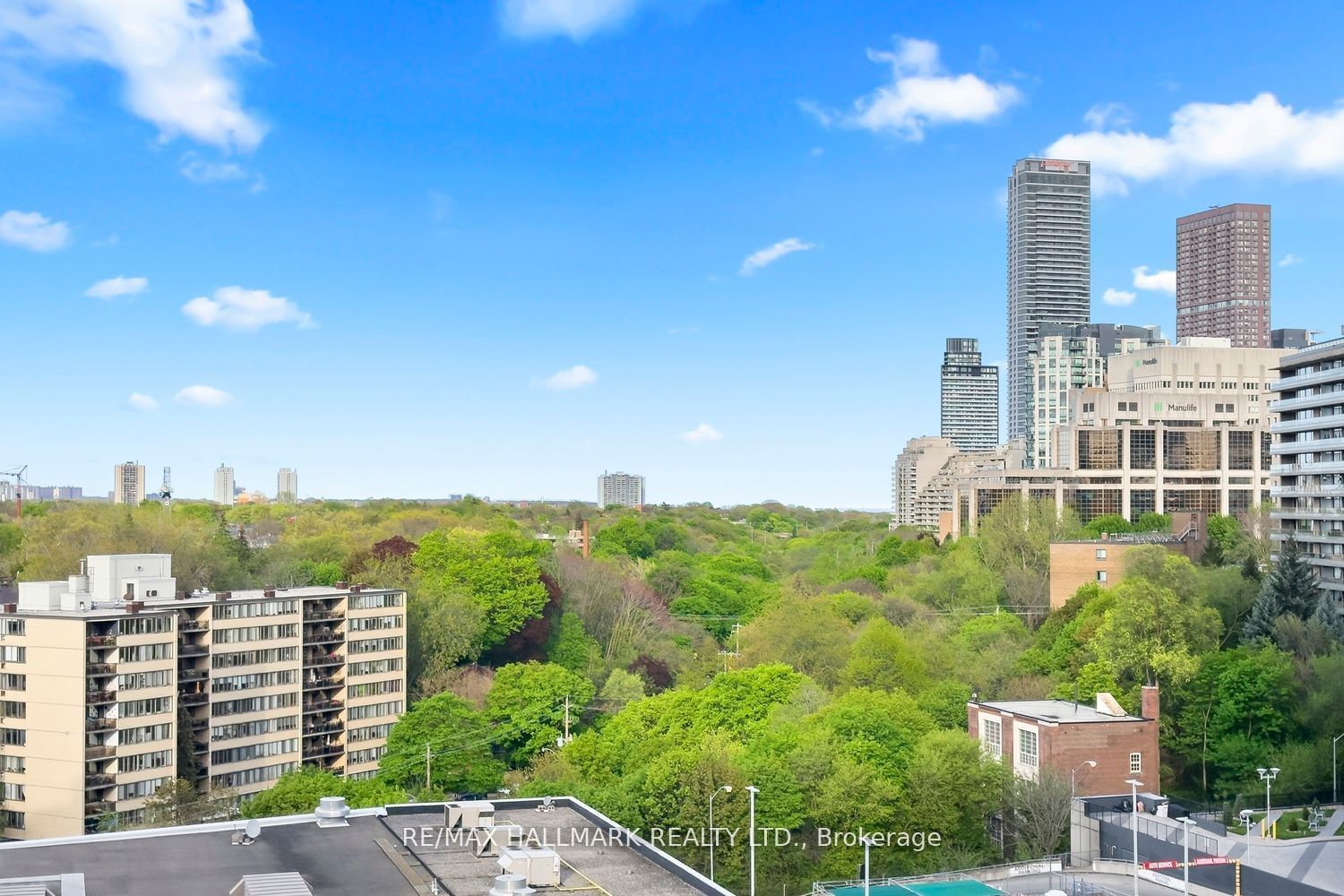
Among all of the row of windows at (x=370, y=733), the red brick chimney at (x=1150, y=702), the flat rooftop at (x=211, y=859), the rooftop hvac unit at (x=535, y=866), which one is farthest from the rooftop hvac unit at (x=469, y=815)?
the row of windows at (x=370, y=733)

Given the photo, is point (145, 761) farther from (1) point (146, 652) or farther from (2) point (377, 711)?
(2) point (377, 711)

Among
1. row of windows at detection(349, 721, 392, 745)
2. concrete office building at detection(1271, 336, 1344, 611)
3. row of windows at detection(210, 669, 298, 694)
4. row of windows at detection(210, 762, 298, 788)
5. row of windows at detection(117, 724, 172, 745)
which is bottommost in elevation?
row of windows at detection(210, 762, 298, 788)

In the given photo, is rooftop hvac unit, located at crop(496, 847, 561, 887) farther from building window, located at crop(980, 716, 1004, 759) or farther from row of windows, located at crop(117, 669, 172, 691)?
row of windows, located at crop(117, 669, 172, 691)

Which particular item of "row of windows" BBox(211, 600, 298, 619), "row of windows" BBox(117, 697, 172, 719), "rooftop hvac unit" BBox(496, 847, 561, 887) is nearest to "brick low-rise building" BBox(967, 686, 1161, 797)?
"rooftop hvac unit" BBox(496, 847, 561, 887)

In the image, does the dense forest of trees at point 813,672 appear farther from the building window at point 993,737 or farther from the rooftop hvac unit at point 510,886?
the rooftop hvac unit at point 510,886

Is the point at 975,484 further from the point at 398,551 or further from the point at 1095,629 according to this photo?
the point at 1095,629
